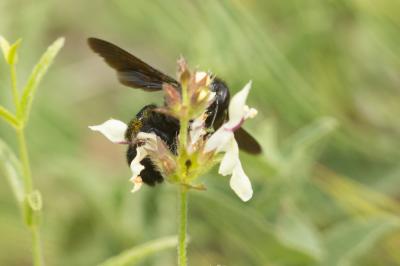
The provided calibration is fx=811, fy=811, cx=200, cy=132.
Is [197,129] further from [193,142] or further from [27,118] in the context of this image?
[27,118]

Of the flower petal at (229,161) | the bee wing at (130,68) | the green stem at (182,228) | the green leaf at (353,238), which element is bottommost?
the green stem at (182,228)

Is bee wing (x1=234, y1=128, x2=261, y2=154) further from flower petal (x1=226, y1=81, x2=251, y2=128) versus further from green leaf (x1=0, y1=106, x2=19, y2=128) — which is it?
green leaf (x1=0, y1=106, x2=19, y2=128)

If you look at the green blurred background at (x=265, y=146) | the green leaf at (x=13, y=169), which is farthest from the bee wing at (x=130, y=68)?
the green blurred background at (x=265, y=146)

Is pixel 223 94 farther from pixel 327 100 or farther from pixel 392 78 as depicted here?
pixel 392 78

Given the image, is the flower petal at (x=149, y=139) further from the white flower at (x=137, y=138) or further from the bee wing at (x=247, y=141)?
the bee wing at (x=247, y=141)

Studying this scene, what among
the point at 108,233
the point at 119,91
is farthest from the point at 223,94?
the point at 119,91

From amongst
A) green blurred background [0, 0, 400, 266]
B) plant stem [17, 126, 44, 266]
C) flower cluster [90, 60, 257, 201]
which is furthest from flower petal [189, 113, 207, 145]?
green blurred background [0, 0, 400, 266]
